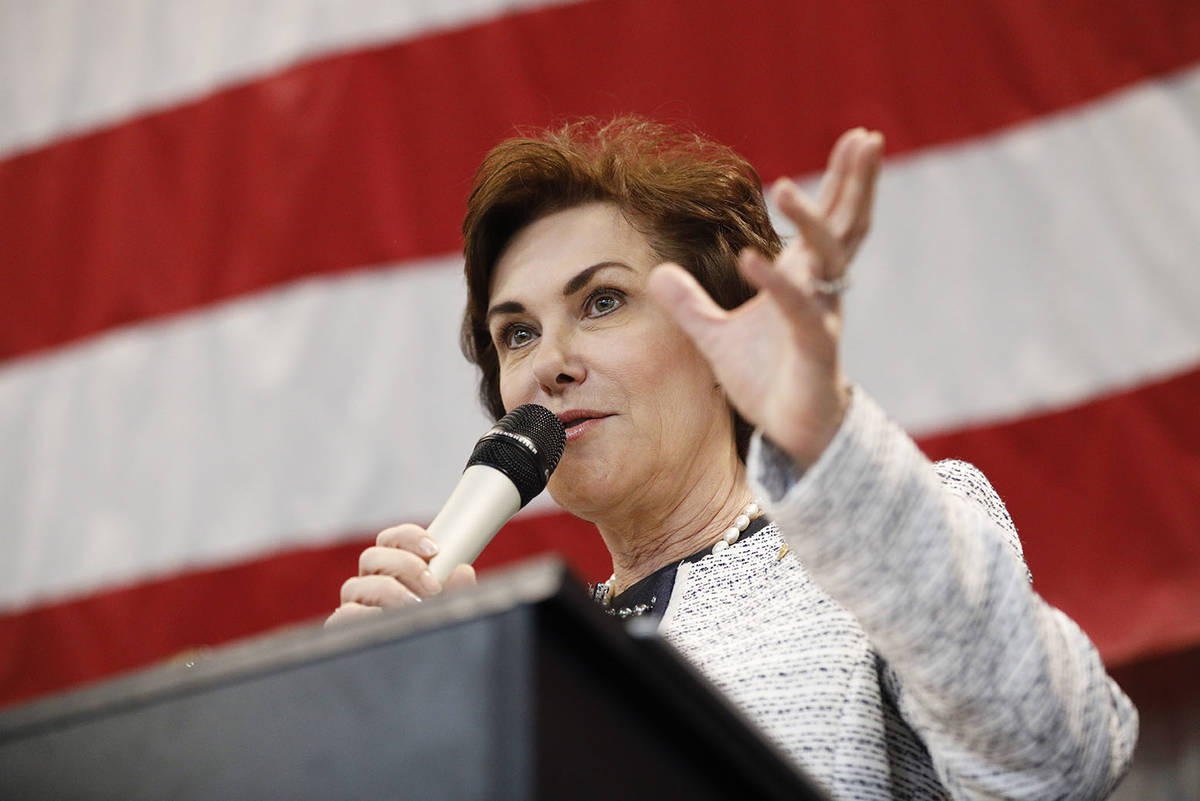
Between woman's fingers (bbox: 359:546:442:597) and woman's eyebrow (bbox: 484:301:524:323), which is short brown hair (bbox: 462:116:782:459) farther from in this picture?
woman's fingers (bbox: 359:546:442:597)

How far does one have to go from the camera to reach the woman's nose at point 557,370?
141 centimetres

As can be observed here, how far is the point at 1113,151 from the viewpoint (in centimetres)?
207

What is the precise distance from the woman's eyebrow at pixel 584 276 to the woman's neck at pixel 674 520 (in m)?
0.25

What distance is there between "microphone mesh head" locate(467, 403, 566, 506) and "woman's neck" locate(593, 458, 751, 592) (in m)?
0.22

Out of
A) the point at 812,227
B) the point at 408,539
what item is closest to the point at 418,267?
the point at 408,539

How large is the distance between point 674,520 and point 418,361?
1104 mm

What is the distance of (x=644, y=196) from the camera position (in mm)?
1553

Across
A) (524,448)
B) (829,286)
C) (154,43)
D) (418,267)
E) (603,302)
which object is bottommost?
(829,286)

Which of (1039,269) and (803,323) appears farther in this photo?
(1039,269)

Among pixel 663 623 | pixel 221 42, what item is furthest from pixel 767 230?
pixel 221 42

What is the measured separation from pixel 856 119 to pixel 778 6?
262 millimetres

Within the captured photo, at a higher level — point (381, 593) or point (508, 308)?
point (508, 308)

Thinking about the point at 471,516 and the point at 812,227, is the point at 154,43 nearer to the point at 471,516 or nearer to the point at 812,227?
the point at 471,516

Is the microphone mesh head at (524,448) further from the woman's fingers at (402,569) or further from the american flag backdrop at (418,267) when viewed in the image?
the american flag backdrop at (418,267)
